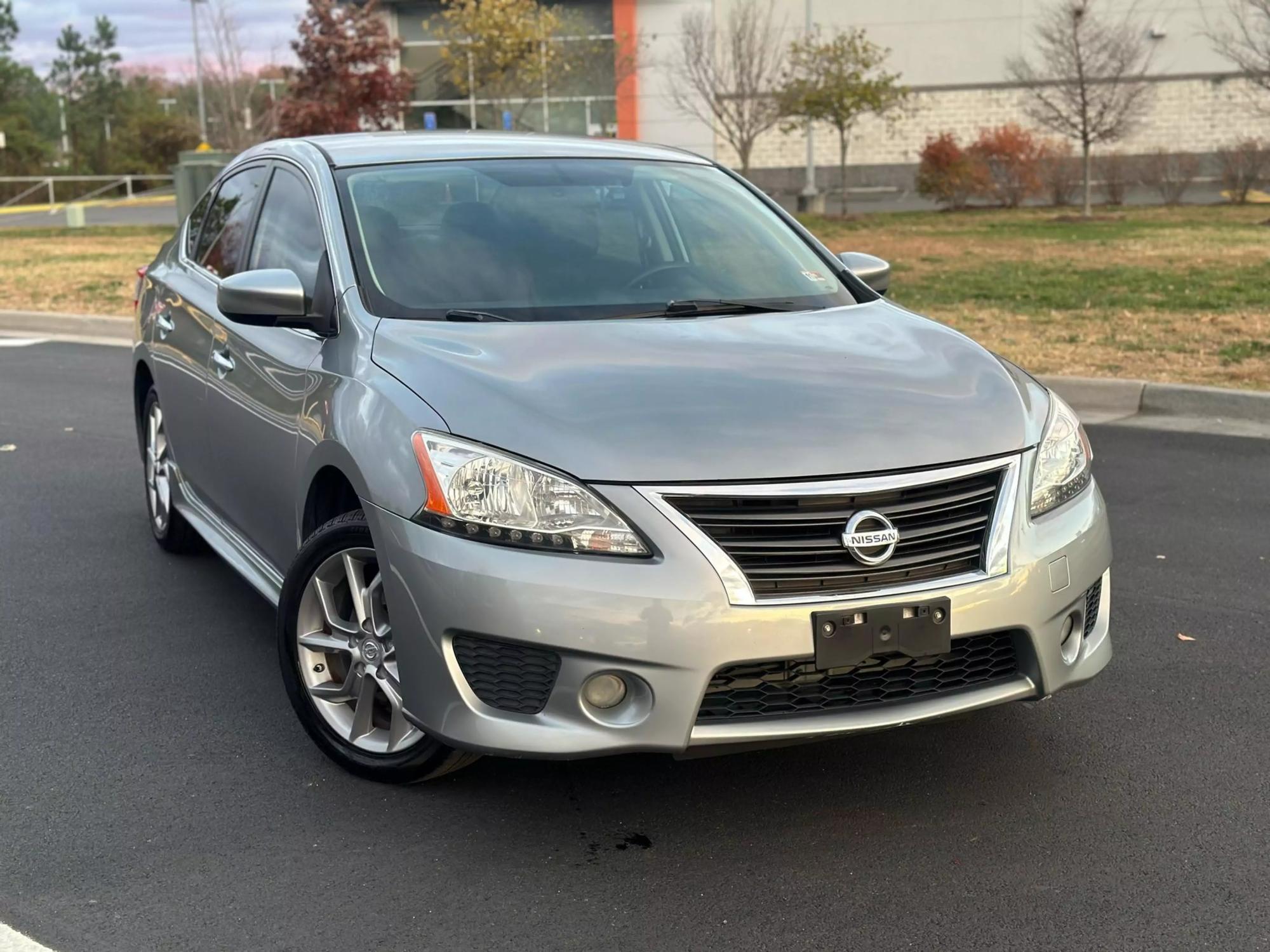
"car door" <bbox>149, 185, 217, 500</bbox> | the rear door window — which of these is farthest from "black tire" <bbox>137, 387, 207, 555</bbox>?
the rear door window

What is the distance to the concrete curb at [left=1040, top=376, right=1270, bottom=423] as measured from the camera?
8422 millimetres

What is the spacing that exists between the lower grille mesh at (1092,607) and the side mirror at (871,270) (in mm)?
1494

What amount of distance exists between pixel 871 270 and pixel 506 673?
7.57 feet

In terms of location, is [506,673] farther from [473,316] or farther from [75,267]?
[75,267]

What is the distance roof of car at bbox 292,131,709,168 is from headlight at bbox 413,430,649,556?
171 cm

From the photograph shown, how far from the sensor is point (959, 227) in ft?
77.2

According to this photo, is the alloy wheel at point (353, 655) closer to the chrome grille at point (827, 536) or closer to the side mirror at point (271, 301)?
the side mirror at point (271, 301)

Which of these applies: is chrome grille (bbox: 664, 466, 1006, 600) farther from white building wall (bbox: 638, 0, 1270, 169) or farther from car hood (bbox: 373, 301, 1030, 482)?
white building wall (bbox: 638, 0, 1270, 169)

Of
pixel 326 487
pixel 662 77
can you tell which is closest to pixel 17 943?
pixel 326 487

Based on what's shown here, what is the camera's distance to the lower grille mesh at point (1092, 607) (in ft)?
11.5

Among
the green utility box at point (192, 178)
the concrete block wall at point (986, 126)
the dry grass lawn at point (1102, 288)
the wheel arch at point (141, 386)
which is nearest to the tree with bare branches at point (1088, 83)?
the dry grass lawn at point (1102, 288)

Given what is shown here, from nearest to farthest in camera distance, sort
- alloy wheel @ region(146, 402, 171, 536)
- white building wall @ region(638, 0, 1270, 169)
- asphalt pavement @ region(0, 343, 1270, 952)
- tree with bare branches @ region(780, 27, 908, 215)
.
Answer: asphalt pavement @ region(0, 343, 1270, 952) < alloy wheel @ region(146, 402, 171, 536) < tree with bare branches @ region(780, 27, 908, 215) < white building wall @ region(638, 0, 1270, 169)

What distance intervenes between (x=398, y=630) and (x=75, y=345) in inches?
419

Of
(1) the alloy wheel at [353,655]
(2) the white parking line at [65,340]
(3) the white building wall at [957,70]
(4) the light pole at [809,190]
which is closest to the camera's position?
(1) the alloy wheel at [353,655]
